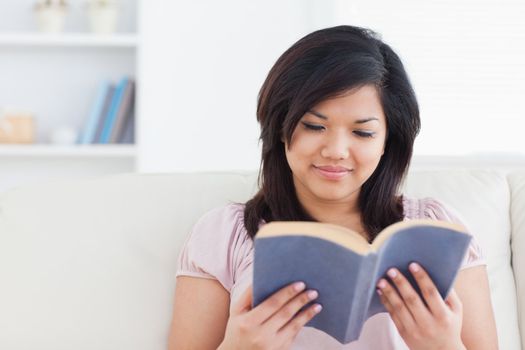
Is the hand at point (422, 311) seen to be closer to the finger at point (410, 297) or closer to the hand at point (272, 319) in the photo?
the finger at point (410, 297)

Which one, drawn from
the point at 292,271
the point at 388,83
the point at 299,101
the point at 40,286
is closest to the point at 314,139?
the point at 299,101

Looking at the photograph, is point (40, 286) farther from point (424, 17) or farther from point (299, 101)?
point (424, 17)

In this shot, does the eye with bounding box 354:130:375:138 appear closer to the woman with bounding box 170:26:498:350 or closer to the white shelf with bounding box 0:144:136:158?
the woman with bounding box 170:26:498:350

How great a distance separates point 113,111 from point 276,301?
8.03ft

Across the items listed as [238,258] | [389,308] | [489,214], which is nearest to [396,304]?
[389,308]

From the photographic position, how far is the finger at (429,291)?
1159 millimetres

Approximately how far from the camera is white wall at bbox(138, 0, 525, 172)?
3.53 m

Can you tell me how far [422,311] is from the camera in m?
1.22

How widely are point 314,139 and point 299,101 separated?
0.24ft

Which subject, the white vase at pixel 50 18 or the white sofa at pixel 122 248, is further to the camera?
the white vase at pixel 50 18

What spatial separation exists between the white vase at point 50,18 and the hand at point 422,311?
2.57 meters

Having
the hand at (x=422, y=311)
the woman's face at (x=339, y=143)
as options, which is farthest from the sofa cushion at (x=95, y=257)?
the hand at (x=422, y=311)

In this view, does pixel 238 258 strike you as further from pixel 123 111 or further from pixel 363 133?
pixel 123 111

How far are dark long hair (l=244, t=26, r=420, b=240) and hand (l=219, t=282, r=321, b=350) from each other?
37 centimetres
